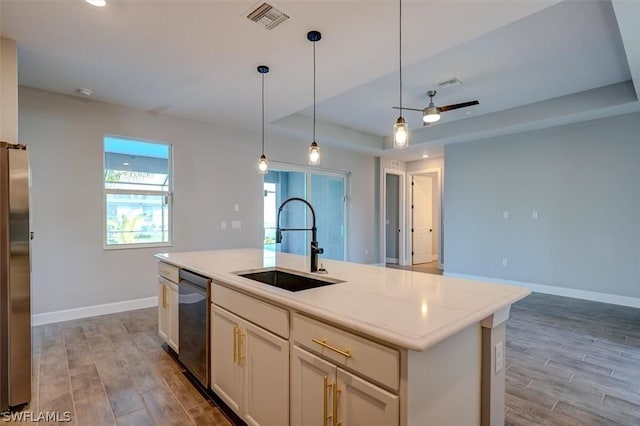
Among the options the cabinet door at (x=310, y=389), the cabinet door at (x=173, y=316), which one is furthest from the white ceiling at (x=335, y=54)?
the cabinet door at (x=310, y=389)

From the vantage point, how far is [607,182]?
15.1 feet

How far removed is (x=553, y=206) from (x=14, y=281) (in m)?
6.44

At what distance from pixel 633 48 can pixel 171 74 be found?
419cm

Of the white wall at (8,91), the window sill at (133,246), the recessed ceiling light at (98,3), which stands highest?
the recessed ceiling light at (98,3)

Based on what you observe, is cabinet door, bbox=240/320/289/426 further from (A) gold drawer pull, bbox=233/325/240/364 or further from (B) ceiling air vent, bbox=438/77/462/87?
(B) ceiling air vent, bbox=438/77/462/87

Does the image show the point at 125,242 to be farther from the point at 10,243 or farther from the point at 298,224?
the point at 298,224

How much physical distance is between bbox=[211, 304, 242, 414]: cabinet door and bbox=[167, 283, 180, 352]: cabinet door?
0.68m

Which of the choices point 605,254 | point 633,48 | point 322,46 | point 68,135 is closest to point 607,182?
point 605,254

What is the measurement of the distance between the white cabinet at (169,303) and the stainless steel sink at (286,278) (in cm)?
77

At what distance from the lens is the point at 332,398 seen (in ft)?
4.19

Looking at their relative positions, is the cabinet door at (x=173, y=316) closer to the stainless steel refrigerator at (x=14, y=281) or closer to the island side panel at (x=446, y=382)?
the stainless steel refrigerator at (x=14, y=281)

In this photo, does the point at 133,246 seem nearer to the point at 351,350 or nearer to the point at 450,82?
the point at 351,350

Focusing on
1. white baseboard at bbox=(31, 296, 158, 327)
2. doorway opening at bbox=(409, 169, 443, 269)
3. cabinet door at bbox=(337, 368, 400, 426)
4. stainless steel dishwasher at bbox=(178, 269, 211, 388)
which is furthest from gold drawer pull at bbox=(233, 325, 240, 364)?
doorway opening at bbox=(409, 169, 443, 269)

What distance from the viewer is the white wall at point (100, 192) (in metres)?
3.62
